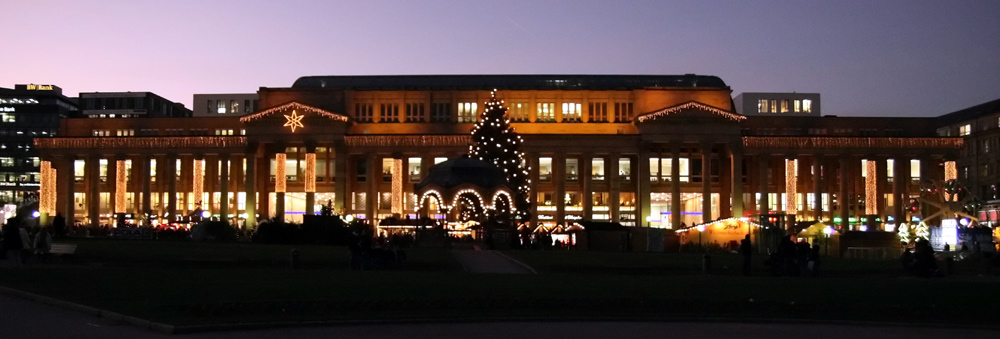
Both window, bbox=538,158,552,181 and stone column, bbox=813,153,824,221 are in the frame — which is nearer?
stone column, bbox=813,153,824,221

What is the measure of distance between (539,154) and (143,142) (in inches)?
1702

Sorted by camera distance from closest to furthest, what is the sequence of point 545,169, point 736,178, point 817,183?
point 736,178 < point 817,183 < point 545,169

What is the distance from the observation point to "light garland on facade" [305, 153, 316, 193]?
118m

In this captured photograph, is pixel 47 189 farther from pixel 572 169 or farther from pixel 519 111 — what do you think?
pixel 572 169

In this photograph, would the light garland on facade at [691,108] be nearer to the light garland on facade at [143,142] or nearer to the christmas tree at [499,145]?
the christmas tree at [499,145]

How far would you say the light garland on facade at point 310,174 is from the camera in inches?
4626

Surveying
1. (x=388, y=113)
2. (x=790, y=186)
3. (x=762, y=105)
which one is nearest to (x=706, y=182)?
(x=790, y=186)

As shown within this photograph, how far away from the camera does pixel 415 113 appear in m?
129

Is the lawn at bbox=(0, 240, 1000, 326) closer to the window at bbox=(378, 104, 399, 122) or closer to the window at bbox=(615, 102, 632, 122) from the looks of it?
the window at bbox=(615, 102, 632, 122)

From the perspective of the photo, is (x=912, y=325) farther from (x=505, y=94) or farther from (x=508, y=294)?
(x=505, y=94)

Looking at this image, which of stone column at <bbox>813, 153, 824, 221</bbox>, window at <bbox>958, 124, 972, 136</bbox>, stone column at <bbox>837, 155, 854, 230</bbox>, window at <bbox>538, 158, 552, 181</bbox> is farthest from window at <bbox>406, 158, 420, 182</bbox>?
window at <bbox>958, 124, 972, 136</bbox>

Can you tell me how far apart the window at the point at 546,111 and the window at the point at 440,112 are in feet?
33.1

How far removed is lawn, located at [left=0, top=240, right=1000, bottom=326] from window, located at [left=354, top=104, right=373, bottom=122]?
273ft

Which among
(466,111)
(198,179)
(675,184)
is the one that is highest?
(466,111)
